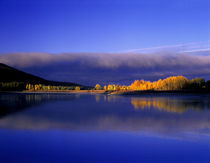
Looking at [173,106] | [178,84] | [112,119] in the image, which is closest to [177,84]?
[178,84]

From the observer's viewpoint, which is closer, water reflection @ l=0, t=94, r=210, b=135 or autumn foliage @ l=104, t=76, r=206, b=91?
water reflection @ l=0, t=94, r=210, b=135

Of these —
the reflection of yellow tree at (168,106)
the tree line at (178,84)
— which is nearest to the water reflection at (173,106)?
the reflection of yellow tree at (168,106)

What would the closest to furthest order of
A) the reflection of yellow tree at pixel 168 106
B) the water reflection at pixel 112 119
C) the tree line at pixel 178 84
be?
the water reflection at pixel 112 119, the reflection of yellow tree at pixel 168 106, the tree line at pixel 178 84

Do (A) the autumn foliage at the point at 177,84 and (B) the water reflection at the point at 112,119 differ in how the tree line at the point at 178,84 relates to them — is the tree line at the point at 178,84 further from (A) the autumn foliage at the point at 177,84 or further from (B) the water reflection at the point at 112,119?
(B) the water reflection at the point at 112,119

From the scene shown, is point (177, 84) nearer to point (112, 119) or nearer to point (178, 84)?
point (178, 84)

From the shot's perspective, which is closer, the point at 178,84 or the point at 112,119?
the point at 112,119

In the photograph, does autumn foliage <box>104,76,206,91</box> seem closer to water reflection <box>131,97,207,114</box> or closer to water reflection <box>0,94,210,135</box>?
water reflection <box>131,97,207,114</box>

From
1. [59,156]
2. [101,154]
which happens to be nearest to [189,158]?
[101,154]

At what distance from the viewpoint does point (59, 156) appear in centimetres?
628

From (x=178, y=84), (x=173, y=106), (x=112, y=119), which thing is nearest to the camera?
(x=112, y=119)

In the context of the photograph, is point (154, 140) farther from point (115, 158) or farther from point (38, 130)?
point (38, 130)

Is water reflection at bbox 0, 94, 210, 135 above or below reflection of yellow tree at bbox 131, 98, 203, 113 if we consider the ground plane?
above

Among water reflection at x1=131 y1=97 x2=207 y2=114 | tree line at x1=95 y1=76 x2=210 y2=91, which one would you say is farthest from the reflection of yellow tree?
tree line at x1=95 y1=76 x2=210 y2=91

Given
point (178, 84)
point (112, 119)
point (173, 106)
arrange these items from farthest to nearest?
point (178, 84) < point (173, 106) < point (112, 119)
